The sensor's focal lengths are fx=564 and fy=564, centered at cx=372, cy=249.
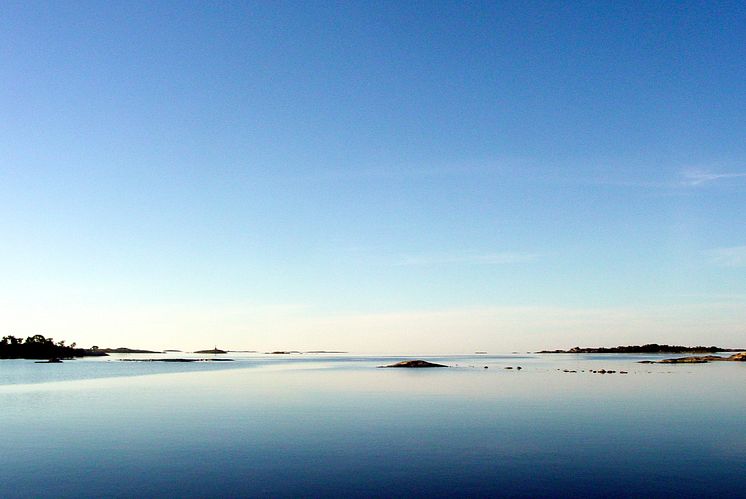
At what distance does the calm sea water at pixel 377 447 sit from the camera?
2644 centimetres

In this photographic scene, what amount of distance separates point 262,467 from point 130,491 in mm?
7007

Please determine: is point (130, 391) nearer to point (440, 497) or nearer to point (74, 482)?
point (74, 482)

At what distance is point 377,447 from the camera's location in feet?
120

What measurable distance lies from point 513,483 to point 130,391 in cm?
7263

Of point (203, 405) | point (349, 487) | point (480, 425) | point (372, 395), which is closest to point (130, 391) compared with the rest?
point (203, 405)

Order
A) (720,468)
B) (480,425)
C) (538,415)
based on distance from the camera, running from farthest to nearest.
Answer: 1. (538,415)
2. (480,425)
3. (720,468)

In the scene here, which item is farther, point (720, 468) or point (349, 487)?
point (720, 468)

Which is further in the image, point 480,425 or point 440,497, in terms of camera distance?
point 480,425

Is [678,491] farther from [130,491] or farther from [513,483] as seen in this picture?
[130,491]

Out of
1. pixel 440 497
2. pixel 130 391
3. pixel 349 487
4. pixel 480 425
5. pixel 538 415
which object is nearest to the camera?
pixel 440 497

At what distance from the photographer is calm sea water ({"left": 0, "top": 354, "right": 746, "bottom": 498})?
26438mm

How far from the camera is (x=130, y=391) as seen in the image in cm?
8425

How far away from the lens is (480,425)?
45469 mm

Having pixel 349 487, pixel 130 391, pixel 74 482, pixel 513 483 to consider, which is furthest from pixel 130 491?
pixel 130 391
